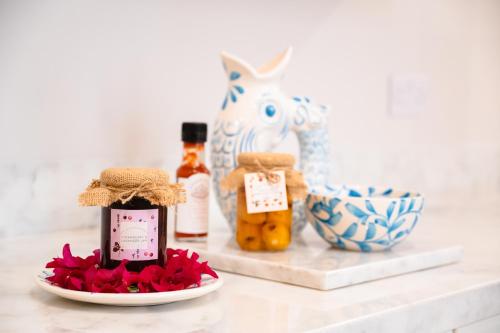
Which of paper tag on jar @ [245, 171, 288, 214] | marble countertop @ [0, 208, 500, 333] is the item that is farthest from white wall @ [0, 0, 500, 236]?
paper tag on jar @ [245, 171, 288, 214]

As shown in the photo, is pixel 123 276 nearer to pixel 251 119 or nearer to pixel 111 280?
pixel 111 280

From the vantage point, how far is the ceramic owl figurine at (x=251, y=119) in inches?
51.1

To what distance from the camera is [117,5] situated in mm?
1455

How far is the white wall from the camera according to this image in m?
1.36

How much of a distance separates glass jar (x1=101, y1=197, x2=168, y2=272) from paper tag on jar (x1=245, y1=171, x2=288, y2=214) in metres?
0.25

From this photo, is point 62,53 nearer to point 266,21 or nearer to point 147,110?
point 147,110

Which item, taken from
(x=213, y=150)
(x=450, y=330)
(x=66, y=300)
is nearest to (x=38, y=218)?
(x=213, y=150)

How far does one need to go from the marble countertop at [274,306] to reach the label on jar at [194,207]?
17cm

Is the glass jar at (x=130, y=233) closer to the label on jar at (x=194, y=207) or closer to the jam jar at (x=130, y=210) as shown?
the jam jar at (x=130, y=210)

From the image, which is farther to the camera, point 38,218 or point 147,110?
point 147,110

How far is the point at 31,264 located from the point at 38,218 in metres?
0.26

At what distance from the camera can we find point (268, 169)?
1184mm

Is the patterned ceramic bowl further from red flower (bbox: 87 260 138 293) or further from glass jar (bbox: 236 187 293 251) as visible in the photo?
red flower (bbox: 87 260 138 293)

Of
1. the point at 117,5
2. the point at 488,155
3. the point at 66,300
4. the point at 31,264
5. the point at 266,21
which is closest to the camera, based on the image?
the point at 66,300
